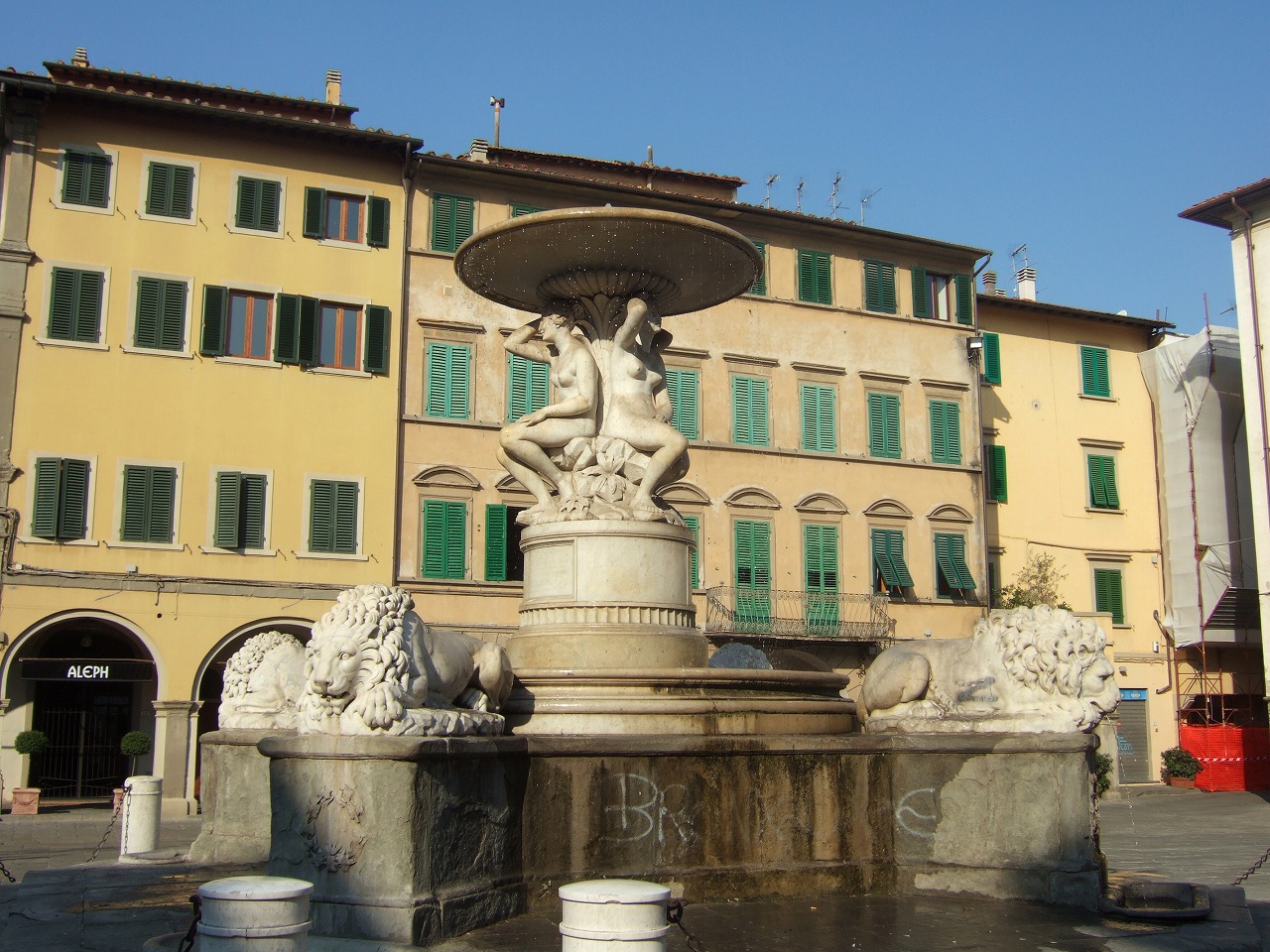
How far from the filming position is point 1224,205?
1192 inches

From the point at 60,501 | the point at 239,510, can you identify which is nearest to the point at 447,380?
the point at 239,510

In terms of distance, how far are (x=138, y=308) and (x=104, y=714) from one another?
7.91m

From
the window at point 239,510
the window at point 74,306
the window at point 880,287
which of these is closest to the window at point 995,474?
the window at point 880,287

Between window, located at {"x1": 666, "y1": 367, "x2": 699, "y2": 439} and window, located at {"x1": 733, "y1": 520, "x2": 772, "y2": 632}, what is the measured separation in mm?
2369

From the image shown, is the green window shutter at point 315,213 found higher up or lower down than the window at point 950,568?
higher up

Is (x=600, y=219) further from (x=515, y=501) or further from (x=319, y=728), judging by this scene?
(x=515, y=501)

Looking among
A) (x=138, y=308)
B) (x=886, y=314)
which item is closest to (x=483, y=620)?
(x=138, y=308)

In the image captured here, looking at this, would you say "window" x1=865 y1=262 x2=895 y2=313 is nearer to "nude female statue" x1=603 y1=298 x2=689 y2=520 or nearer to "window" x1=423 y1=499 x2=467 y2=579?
"window" x1=423 y1=499 x2=467 y2=579

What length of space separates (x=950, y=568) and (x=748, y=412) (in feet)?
20.4

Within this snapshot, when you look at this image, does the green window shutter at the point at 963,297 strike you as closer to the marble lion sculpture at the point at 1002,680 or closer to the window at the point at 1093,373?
the window at the point at 1093,373

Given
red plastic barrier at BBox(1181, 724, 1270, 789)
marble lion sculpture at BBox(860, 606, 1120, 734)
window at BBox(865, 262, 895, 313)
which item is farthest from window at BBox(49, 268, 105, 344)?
red plastic barrier at BBox(1181, 724, 1270, 789)

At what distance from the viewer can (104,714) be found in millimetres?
26312

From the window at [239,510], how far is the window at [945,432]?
1602 centimetres

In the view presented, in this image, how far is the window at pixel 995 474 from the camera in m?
34.4
